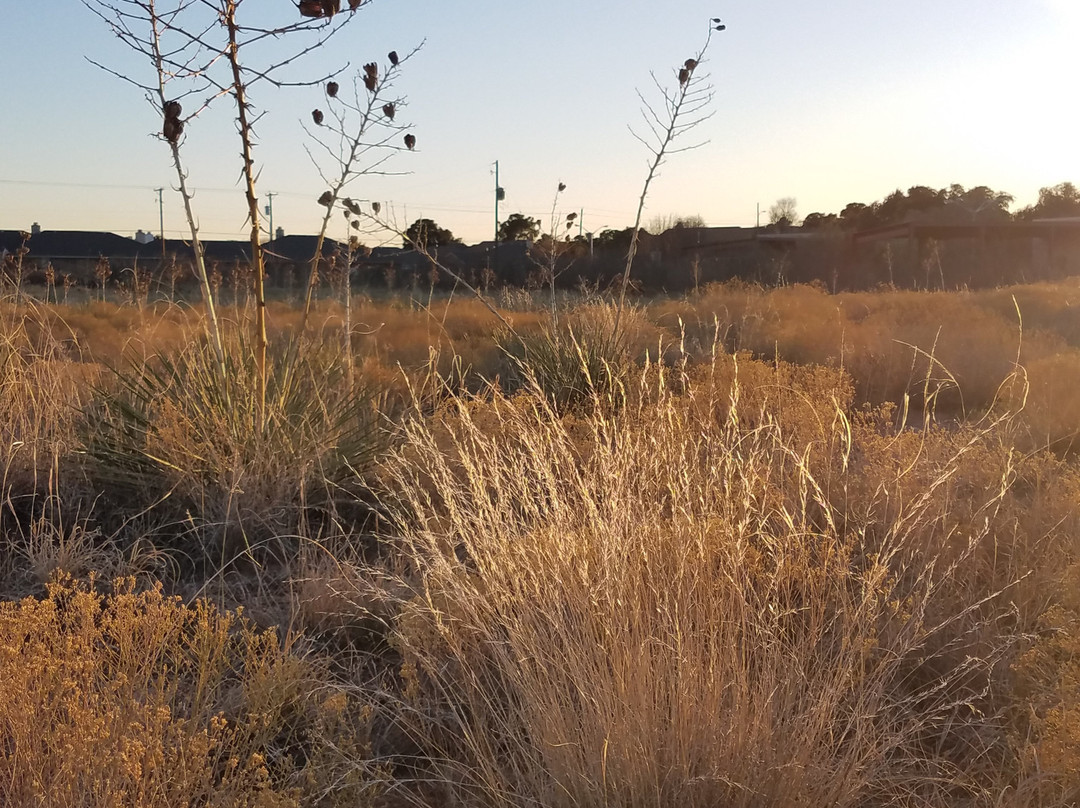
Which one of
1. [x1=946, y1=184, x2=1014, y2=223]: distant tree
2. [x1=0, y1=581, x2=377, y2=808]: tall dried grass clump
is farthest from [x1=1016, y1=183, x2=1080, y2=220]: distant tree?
[x1=0, y1=581, x2=377, y2=808]: tall dried grass clump

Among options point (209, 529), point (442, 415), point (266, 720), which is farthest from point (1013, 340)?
point (266, 720)

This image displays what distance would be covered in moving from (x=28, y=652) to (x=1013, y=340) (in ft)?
30.0

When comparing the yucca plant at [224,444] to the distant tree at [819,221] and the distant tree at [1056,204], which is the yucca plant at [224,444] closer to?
the distant tree at [819,221]

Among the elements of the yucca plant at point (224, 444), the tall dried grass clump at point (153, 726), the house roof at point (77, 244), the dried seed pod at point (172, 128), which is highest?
the house roof at point (77, 244)

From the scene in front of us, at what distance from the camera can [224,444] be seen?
352 centimetres

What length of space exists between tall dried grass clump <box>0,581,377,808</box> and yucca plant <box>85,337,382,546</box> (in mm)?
1061

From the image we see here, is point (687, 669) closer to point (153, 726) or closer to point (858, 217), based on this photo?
point (153, 726)

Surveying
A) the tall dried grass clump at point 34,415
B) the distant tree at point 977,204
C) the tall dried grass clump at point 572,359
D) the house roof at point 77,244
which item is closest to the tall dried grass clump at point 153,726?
the tall dried grass clump at point 34,415

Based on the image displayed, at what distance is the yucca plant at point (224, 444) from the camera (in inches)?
134

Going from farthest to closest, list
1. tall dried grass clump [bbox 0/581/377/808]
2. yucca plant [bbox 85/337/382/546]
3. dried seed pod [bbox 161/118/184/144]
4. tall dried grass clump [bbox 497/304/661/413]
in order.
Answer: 1. tall dried grass clump [bbox 497/304/661/413]
2. yucca plant [bbox 85/337/382/546]
3. dried seed pod [bbox 161/118/184/144]
4. tall dried grass clump [bbox 0/581/377/808]

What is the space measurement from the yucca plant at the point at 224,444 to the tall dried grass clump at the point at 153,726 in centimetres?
106

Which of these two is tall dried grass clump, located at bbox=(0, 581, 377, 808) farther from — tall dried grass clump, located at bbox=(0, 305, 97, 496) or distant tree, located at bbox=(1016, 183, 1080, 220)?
distant tree, located at bbox=(1016, 183, 1080, 220)

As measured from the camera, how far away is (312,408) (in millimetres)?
3898

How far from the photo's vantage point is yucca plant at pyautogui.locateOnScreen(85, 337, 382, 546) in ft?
11.2
